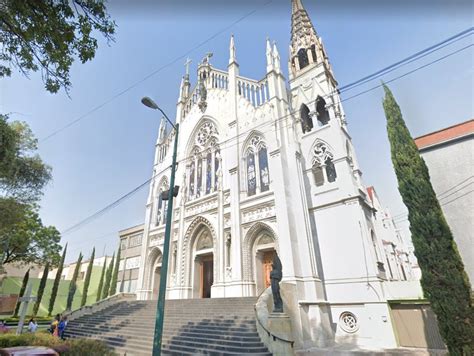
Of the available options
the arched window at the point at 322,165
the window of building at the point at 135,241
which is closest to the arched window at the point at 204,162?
the arched window at the point at 322,165

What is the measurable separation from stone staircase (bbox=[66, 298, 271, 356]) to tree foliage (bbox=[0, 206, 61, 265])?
9.49m

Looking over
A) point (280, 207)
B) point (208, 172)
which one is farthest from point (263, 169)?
point (208, 172)

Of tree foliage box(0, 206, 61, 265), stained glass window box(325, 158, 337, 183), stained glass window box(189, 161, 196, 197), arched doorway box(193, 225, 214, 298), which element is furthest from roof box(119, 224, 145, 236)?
stained glass window box(325, 158, 337, 183)

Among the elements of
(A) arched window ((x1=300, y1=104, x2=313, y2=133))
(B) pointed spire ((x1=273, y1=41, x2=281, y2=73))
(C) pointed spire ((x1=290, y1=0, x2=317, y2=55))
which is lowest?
(A) arched window ((x1=300, y1=104, x2=313, y2=133))

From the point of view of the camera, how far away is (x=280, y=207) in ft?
44.9

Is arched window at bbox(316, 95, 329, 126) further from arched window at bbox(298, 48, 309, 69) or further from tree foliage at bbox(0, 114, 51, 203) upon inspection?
tree foliage at bbox(0, 114, 51, 203)

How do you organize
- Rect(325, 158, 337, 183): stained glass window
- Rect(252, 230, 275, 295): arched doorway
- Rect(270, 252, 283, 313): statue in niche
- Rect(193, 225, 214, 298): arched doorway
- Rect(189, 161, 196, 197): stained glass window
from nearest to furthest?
Rect(270, 252, 283, 313): statue in niche < Rect(252, 230, 275, 295): arched doorway < Rect(325, 158, 337, 183): stained glass window < Rect(193, 225, 214, 298): arched doorway < Rect(189, 161, 196, 197): stained glass window

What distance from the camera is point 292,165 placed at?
48.9ft

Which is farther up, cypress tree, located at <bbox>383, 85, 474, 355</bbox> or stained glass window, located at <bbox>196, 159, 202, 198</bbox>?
stained glass window, located at <bbox>196, 159, 202, 198</bbox>

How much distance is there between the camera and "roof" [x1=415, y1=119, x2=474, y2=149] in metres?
11.3

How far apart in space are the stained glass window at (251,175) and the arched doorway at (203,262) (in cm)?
441

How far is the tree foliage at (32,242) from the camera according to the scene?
20.3 m

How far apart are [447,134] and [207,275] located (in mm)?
16318

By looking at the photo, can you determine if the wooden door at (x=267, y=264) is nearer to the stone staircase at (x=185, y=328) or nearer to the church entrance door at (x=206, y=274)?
the stone staircase at (x=185, y=328)
